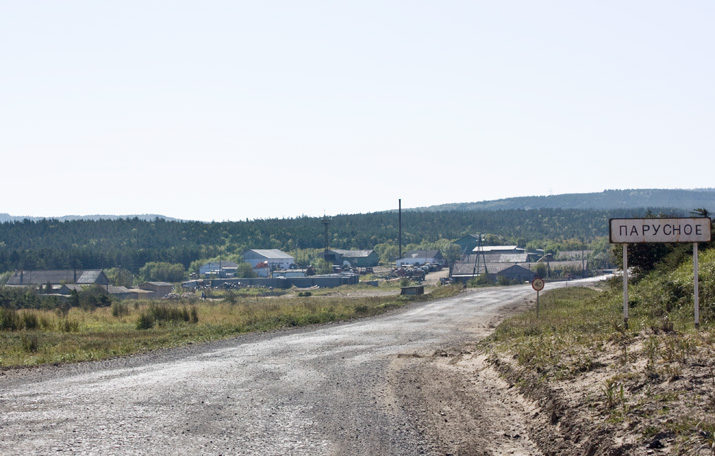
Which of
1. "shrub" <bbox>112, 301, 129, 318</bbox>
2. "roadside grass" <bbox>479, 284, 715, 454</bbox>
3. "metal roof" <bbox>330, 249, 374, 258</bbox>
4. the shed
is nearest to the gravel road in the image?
"roadside grass" <bbox>479, 284, 715, 454</bbox>

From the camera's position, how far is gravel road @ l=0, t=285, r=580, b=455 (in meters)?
9.22

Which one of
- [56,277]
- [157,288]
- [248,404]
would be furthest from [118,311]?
[56,277]

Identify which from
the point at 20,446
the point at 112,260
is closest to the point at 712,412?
the point at 20,446

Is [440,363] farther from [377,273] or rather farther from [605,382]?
[377,273]

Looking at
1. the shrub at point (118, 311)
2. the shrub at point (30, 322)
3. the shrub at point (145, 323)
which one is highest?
the shrub at point (30, 322)

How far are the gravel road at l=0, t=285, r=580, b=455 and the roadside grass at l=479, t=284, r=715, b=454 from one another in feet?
2.98

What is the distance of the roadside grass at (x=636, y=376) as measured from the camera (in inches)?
308

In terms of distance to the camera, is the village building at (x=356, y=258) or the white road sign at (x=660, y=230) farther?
the village building at (x=356, y=258)

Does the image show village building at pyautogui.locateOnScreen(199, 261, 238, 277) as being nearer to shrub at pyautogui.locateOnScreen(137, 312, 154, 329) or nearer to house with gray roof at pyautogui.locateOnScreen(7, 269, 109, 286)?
house with gray roof at pyautogui.locateOnScreen(7, 269, 109, 286)

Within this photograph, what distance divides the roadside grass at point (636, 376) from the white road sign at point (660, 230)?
1.76 m

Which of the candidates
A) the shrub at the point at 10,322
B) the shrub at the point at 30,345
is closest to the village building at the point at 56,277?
the shrub at the point at 10,322

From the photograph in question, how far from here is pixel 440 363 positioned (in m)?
17.7

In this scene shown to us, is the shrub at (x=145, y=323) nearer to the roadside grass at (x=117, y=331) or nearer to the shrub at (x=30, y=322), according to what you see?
the roadside grass at (x=117, y=331)

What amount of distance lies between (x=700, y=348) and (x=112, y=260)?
131993 mm
